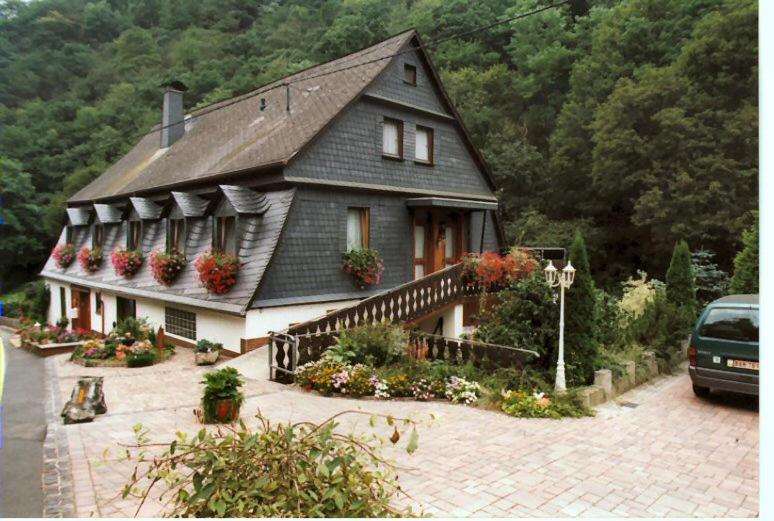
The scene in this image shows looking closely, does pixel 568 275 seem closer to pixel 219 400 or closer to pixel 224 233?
pixel 219 400

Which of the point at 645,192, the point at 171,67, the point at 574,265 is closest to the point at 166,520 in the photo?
the point at 574,265

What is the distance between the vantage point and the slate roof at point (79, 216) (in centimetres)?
2206

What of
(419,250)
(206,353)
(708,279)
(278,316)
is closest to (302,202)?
(278,316)

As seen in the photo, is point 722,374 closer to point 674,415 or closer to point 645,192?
point 674,415

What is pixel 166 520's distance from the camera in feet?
10.5

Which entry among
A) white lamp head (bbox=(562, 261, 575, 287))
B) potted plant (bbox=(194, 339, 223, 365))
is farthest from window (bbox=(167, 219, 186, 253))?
white lamp head (bbox=(562, 261, 575, 287))

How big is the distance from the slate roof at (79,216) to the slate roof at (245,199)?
12792 mm

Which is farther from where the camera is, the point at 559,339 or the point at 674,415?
the point at 559,339

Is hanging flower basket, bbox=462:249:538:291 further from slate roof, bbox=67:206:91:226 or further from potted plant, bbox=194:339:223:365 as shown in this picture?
slate roof, bbox=67:206:91:226

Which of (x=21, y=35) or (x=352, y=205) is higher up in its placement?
(x=21, y=35)

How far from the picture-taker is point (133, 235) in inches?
706

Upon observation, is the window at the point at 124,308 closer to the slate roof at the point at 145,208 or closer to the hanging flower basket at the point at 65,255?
the slate roof at the point at 145,208

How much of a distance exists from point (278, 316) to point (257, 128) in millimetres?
7622

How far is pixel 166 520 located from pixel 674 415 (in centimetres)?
803
